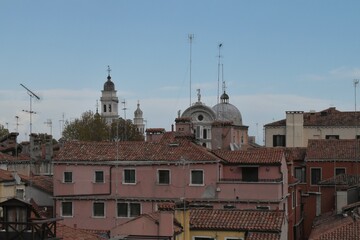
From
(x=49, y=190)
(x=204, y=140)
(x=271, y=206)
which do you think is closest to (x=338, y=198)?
(x=271, y=206)

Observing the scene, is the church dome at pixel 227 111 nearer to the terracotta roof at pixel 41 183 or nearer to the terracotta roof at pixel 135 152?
the terracotta roof at pixel 41 183

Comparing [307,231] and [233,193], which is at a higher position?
[233,193]

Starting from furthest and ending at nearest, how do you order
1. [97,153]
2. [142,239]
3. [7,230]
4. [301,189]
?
[301,189], [97,153], [142,239], [7,230]

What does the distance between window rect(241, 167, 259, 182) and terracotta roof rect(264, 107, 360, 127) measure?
2597 centimetres

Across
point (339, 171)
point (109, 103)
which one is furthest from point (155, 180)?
point (109, 103)

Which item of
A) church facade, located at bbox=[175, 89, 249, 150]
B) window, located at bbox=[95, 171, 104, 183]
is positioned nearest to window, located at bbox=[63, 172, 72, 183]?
window, located at bbox=[95, 171, 104, 183]

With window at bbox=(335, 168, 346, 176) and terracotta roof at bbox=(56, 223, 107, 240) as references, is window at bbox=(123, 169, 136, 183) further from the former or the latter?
window at bbox=(335, 168, 346, 176)

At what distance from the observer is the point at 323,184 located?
40500 millimetres

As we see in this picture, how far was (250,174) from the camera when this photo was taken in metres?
37.0

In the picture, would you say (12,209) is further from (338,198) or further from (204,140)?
(204,140)

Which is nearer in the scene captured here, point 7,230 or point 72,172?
point 7,230

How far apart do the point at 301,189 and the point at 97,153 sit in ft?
51.8

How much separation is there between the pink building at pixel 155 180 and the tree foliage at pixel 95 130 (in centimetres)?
3666

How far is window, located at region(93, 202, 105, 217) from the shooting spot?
3781 cm
